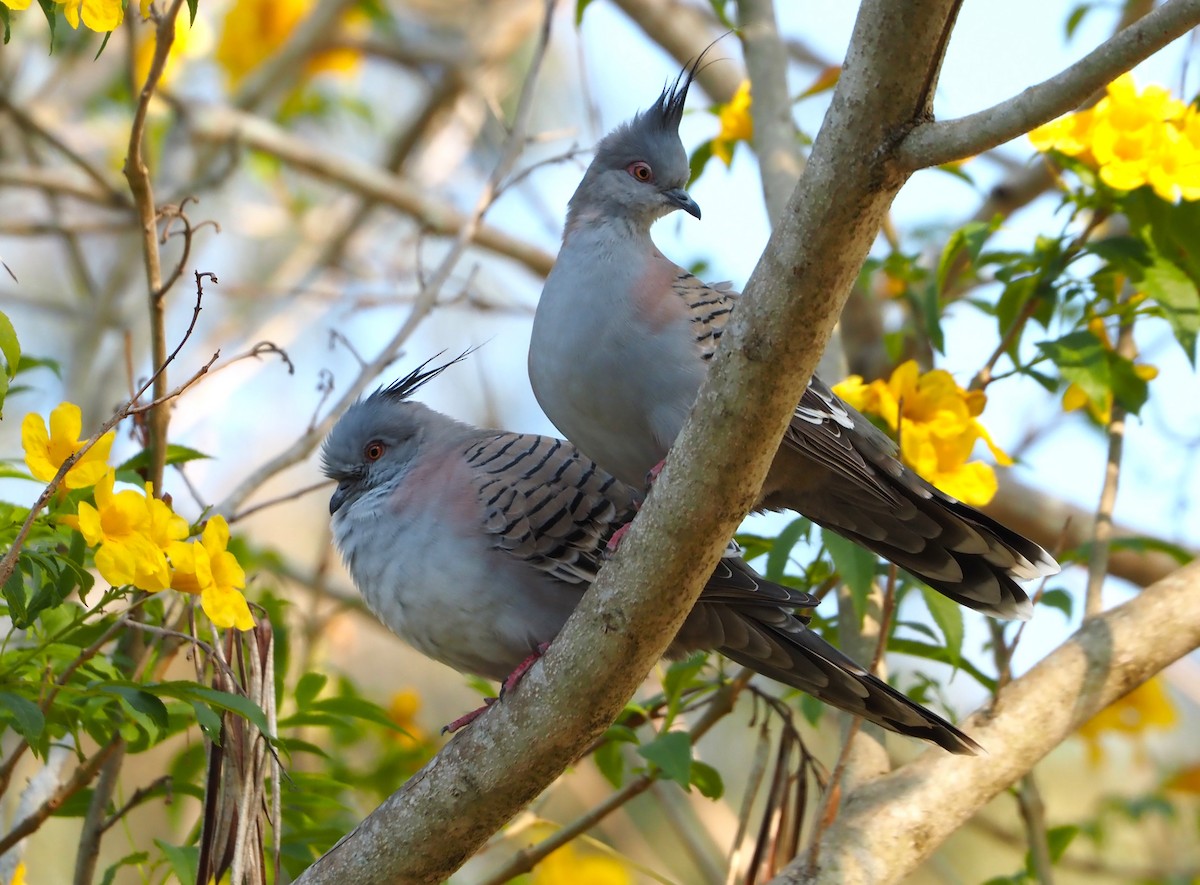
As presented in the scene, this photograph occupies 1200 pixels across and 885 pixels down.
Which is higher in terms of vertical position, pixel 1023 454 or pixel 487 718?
→ pixel 1023 454

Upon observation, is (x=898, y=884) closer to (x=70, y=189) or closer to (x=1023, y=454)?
(x=1023, y=454)

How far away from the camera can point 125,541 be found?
2.23 metres

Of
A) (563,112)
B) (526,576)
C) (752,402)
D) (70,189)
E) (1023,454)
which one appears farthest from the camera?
(563,112)

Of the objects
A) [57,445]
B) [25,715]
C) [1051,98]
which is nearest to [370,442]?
[57,445]

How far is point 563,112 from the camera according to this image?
9.34m

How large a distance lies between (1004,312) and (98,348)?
382 centimetres

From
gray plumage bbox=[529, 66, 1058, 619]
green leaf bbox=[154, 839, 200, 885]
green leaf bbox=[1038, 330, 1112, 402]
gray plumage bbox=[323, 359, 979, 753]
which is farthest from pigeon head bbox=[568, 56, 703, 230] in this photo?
green leaf bbox=[154, 839, 200, 885]

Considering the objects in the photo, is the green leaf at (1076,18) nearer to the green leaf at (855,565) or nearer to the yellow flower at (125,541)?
the green leaf at (855,565)

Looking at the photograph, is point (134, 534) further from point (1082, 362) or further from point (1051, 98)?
point (1082, 362)

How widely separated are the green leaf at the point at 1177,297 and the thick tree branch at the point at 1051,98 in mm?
1465

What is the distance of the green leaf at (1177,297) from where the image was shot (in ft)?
10.0

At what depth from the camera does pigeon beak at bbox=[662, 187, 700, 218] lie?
354 cm

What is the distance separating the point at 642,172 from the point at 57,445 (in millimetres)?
1834

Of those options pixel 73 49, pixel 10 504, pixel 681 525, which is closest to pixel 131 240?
pixel 73 49
